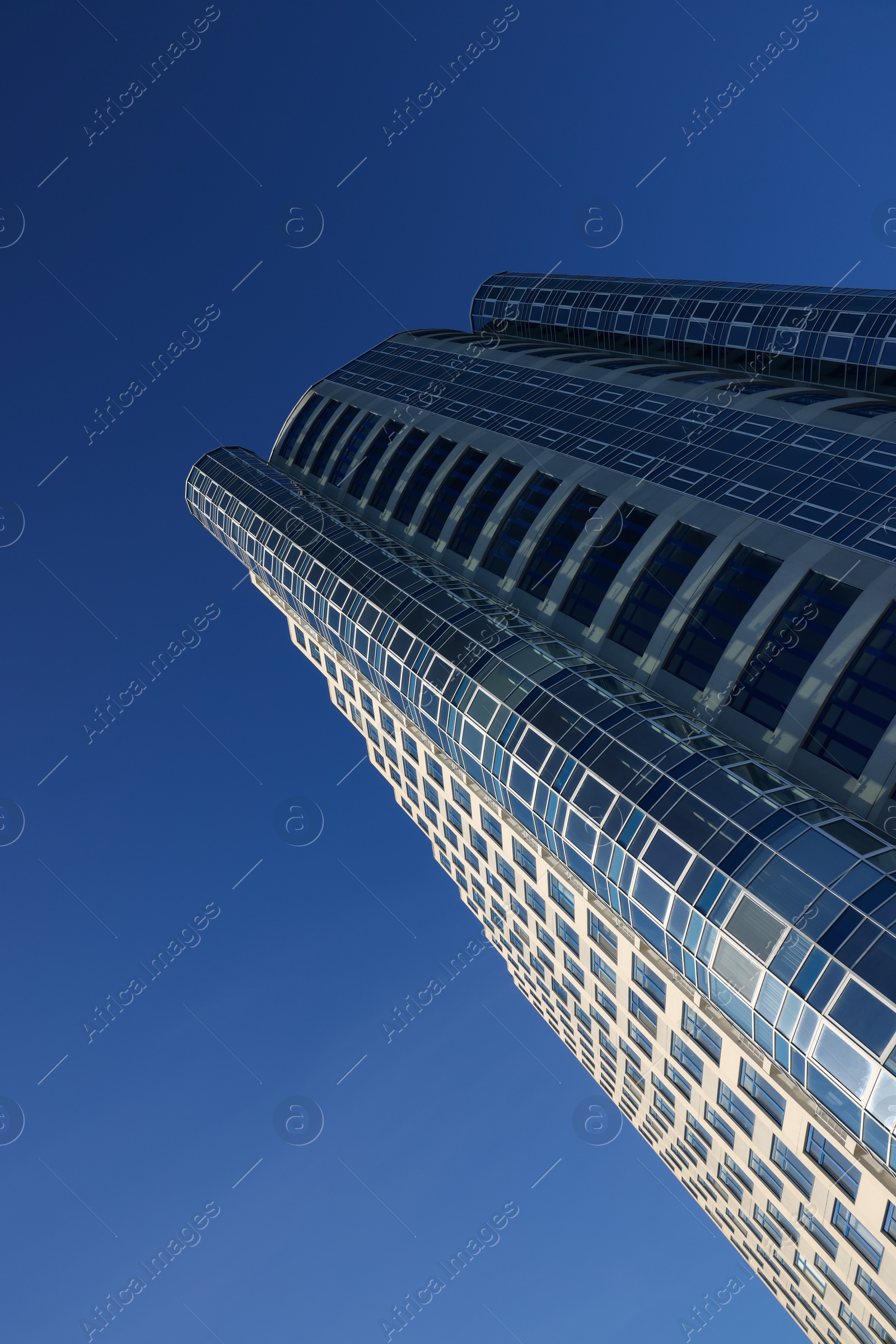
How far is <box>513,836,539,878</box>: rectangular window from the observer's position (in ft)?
135

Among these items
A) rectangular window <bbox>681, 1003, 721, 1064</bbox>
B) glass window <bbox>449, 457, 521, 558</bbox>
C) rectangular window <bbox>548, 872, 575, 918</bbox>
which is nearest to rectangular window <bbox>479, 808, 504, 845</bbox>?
rectangular window <bbox>548, 872, 575, 918</bbox>

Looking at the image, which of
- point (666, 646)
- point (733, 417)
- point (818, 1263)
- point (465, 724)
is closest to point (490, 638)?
point (465, 724)

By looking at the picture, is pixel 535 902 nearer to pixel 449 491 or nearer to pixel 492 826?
pixel 492 826

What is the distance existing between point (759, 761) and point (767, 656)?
18.4 ft

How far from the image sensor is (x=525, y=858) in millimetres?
42125

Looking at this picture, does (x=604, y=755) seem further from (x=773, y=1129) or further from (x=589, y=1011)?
(x=589, y=1011)

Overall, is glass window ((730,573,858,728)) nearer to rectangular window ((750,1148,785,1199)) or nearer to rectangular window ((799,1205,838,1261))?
rectangular window ((750,1148,785,1199))

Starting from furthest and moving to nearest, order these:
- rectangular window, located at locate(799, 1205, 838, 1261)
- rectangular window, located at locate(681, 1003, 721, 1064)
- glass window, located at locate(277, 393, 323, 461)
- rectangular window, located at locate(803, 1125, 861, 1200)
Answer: glass window, located at locate(277, 393, 323, 461) → rectangular window, located at locate(681, 1003, 721, 1064) → rectangular window, located at locate(799, 1205, 838, 1261) → rectangular window, located at locate(803, 1125, 861, 1200)

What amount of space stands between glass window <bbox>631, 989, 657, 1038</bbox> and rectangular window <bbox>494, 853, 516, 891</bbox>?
411 inches

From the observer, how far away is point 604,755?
29.8 m

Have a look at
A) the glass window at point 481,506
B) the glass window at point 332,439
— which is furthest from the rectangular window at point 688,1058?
the glass window at point 332,439

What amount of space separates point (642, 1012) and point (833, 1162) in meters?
10.6

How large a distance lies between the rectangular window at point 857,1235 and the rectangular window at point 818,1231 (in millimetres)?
1214

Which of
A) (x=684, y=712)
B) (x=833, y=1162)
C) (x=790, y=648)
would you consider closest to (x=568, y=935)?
(x=684, y=712)
